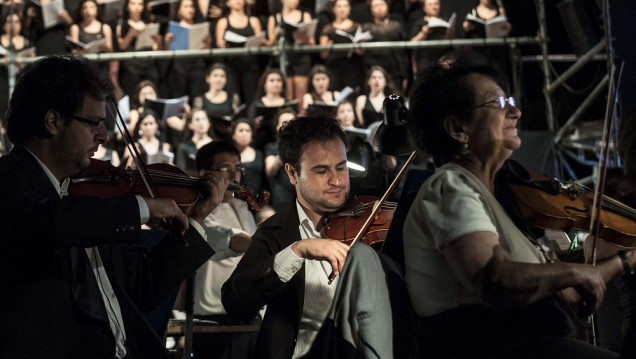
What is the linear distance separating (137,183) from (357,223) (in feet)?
3.39

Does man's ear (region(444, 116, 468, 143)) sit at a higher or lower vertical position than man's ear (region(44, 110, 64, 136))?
lower

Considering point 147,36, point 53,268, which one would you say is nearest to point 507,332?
point 53,268

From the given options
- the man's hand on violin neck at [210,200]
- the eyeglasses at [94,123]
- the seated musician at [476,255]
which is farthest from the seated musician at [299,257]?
the eyeglasses at [94,123]

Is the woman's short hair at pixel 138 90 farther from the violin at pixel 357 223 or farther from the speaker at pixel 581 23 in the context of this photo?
the violin at pixel 357 223

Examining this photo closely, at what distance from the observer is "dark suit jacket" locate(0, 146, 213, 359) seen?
7.09 ft

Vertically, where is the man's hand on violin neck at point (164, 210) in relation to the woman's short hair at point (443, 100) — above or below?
below

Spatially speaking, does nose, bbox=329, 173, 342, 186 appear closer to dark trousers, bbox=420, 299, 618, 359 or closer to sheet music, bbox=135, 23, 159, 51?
dark trousers, bbox=420, 299, 618, 359

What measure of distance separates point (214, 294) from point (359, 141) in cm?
102

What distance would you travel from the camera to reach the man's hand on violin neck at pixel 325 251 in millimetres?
2324

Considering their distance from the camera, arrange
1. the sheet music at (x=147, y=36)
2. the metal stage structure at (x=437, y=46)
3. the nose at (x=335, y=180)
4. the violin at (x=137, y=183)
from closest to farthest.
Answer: the nose at (x=335, y=180) < the violin at (x=137, y=183) < the metal stage structure at (x=437, y=46) < the sheet music at (x=147, y=36)

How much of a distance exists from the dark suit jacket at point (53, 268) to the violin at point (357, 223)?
76 centimetres

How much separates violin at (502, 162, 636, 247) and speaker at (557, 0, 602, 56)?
4154 mm

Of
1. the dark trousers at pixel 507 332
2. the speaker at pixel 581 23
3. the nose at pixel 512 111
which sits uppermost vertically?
the speaker at pixel 581 23

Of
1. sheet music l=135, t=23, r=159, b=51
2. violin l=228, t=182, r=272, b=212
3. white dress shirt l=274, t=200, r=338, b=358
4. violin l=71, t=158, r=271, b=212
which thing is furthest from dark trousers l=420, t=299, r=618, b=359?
sheet music l=135, t=23, r=159, b=51
